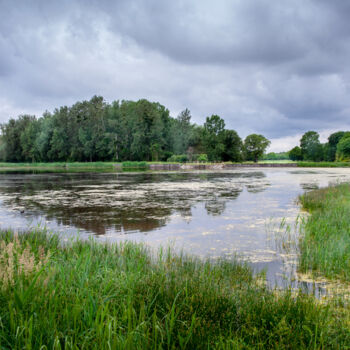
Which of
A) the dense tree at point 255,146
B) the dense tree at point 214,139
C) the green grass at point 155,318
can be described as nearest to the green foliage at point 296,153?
the dense tree at point 255,146

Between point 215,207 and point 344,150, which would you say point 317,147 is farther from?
point 215,207

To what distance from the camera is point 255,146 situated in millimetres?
113312

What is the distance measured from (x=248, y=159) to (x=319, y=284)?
11247cm

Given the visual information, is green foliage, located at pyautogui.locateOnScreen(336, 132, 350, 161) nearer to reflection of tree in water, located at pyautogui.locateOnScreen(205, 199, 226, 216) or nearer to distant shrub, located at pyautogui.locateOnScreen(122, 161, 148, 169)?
distant shrub, located at pyautogui.locateOnScreen(122, 161, 148, 169)

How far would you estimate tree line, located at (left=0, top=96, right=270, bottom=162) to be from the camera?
277 ft

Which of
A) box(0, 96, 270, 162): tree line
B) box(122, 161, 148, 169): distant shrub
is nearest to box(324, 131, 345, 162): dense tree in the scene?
box(0, 96, 270, 162): tree line

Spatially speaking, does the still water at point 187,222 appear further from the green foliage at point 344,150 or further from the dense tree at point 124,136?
the green foliage at point 344,150

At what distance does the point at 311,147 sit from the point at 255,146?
863 inches

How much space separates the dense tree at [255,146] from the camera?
112 meters

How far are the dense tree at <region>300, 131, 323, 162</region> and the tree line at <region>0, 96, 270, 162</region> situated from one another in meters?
37.9

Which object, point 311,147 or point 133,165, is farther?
point 311,147

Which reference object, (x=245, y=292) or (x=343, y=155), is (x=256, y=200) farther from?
(x=343, y=155)

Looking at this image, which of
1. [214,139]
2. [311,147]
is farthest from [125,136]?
[311,147]

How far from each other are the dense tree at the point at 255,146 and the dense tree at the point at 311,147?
54.2 ft
